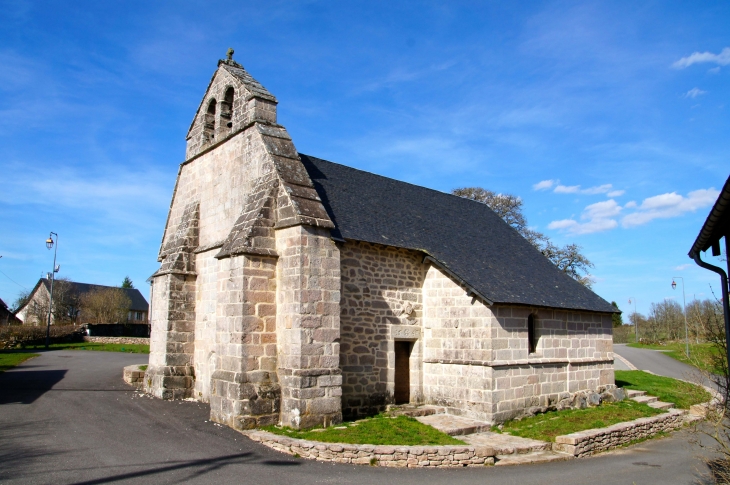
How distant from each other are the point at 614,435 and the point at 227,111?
39.0 feet

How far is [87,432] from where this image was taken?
9781 mm

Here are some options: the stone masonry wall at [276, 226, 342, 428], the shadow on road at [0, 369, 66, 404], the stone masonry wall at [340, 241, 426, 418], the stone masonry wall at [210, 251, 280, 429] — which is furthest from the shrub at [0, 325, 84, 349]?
the stone masonry wall at [276, 226, 342, 428]

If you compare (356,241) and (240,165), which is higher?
(240,165)

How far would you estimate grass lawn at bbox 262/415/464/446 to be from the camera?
9.34 metres

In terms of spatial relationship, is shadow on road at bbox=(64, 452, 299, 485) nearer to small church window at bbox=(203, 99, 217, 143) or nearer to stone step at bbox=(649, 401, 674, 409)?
small church window at bbox=(203, 99, 217, 143)

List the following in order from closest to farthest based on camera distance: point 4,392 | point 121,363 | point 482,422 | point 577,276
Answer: point 482,422 → point 4,392 → point 121,363 → point 577,276

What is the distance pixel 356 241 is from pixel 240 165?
10.9ft

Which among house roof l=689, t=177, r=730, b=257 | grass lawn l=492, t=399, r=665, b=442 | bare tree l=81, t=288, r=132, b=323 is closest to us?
house roof l=689, t=177, r=730, b=257

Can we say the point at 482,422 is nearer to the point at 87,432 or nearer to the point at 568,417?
the point at 568,417

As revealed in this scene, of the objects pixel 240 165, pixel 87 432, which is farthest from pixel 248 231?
pixel 87 432

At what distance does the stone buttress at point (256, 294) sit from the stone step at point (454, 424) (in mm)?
2253

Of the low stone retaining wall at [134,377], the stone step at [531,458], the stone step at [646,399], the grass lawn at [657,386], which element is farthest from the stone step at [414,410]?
the low stone retaining wall at [134,377]

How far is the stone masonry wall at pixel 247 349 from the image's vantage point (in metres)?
10.2

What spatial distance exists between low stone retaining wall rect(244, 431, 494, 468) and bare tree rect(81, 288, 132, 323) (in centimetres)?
4772
